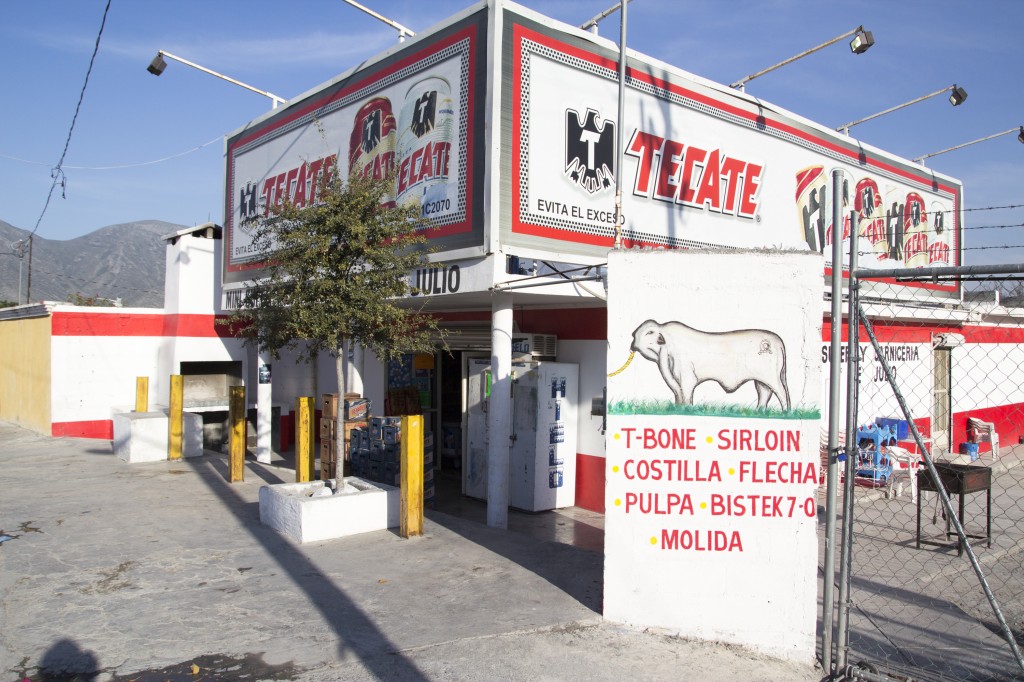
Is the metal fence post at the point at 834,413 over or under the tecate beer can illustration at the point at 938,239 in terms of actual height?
under

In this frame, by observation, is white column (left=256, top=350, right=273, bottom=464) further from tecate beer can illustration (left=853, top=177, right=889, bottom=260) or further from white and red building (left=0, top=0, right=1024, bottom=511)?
tecate beer can illustration (left=853, top=177, right=889, bottom=260)

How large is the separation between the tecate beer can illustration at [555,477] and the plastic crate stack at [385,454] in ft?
5.85

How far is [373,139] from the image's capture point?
10609mm

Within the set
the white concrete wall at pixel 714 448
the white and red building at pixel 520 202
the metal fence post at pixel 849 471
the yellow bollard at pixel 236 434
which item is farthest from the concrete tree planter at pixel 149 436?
the metal fence post at pixel 849 471

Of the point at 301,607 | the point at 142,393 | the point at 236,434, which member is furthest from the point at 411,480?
the point at 142,393

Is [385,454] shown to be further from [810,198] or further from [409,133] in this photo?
[810,198]

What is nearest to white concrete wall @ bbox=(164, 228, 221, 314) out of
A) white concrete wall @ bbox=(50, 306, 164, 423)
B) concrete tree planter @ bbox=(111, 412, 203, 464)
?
white concrete wall @ bbox=(50, 306, 164, 423)

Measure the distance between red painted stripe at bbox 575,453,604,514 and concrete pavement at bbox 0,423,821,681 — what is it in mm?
2961

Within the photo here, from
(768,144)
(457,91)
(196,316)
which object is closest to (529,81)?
(457,91)

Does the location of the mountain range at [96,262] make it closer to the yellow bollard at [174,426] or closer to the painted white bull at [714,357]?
the yellow bollard at [174,426]

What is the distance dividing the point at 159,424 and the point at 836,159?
44.7ft

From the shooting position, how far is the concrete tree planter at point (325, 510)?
7652mm

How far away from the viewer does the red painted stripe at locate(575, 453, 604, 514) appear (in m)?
11.0

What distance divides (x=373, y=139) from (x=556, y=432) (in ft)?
16.8
